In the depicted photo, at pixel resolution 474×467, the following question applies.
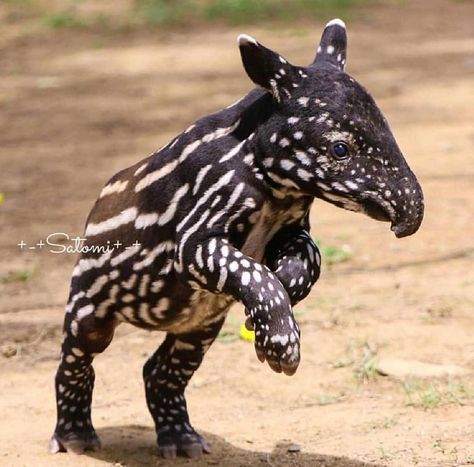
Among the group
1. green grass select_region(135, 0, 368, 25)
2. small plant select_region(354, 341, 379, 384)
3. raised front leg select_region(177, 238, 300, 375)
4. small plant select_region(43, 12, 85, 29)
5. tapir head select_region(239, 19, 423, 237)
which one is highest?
tapir head select_region(239, 19, 423, 237)

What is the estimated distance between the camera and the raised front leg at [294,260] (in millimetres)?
5012

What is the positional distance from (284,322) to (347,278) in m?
3.58

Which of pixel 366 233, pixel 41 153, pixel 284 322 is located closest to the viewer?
pixel 284 322

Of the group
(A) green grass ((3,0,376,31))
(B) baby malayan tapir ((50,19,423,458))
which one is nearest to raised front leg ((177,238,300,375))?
(B) baby malayan tapir ((50,19,423,458))

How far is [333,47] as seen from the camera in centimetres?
529

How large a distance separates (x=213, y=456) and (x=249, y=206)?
163 centimetres

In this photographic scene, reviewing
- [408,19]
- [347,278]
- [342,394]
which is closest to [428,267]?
[347,278]

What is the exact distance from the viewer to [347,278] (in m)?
8.36

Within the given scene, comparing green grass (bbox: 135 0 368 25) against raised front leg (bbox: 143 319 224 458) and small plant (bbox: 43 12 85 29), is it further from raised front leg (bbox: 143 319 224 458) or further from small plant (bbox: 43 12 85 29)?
raised front leg (bbox: 143 319 224 458)

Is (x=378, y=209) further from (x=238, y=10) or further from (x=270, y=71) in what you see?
(x=238, y=10)

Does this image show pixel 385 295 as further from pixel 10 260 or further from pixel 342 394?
pixel 10 260

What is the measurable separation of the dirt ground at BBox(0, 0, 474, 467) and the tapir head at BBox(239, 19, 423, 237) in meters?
1.43

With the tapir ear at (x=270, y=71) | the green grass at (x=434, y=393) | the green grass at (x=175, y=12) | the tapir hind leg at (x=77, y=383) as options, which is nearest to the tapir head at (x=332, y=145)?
the tapir ear at (x=270, y=71)

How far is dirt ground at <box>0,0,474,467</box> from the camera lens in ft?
20.4
